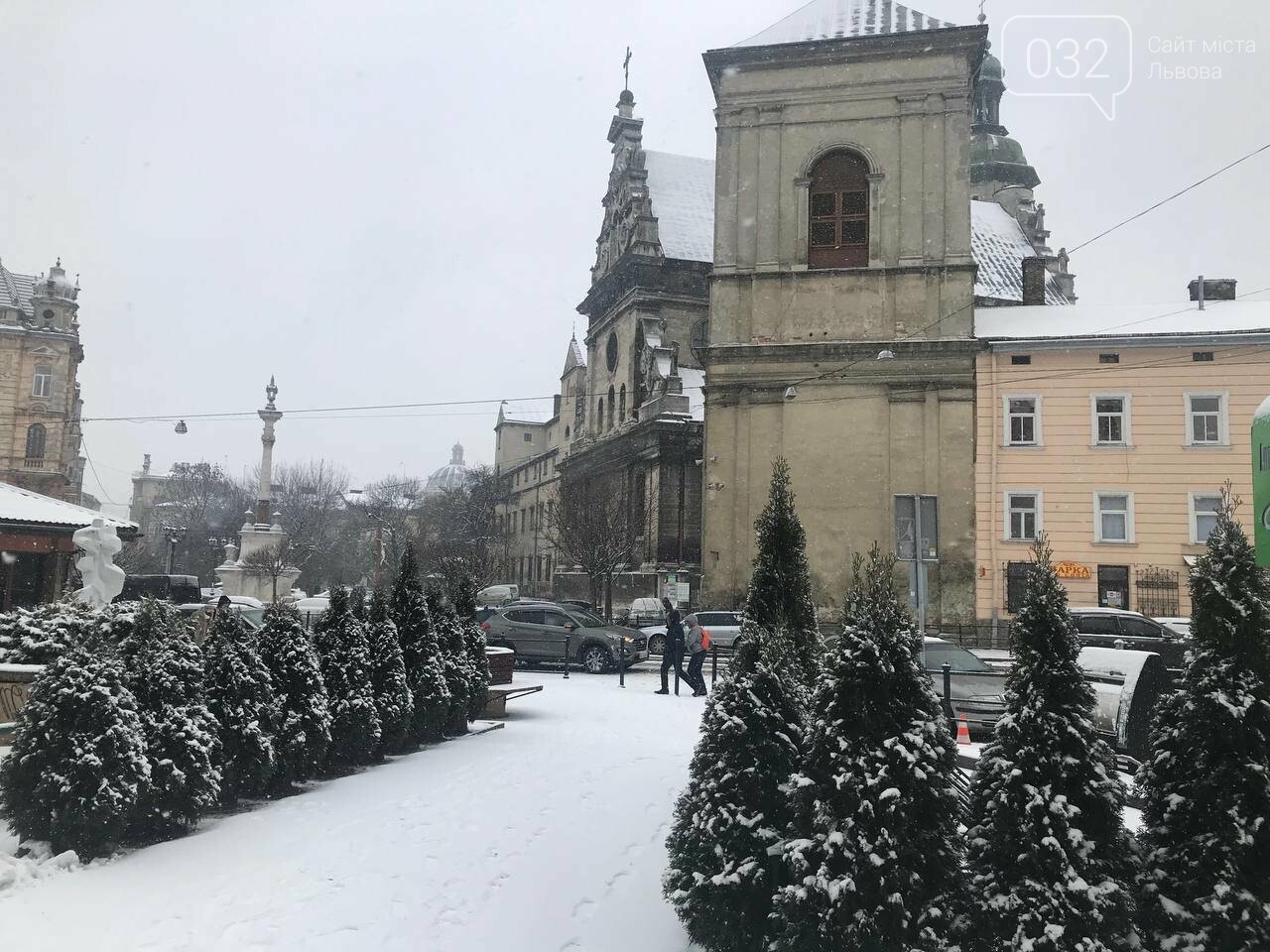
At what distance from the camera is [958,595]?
1171 inches

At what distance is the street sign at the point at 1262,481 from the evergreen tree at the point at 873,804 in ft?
15.5

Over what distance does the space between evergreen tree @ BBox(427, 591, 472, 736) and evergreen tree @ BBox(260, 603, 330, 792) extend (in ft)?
8.07

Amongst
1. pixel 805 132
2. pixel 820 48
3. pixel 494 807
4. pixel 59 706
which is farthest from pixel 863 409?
pixel 59 706

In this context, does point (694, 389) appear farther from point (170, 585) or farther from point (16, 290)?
point (16, 290)

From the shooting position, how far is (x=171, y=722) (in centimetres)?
825

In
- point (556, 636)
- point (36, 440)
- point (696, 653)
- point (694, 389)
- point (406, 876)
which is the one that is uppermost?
point (694, 389)

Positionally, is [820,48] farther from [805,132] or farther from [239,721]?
[239,721]

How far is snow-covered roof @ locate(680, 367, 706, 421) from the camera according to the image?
48081 mm

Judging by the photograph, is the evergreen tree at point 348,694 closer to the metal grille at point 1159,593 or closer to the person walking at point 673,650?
the person walking at point 673,650

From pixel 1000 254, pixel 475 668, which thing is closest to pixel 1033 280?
pixel 1000 254

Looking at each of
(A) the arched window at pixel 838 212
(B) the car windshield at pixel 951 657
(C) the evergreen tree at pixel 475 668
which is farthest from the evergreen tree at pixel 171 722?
(A) the arched window at pixel 838 212

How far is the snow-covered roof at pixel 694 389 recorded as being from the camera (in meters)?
48.1

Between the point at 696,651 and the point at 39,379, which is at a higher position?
the point at 39,379

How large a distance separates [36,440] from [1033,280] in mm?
59036
